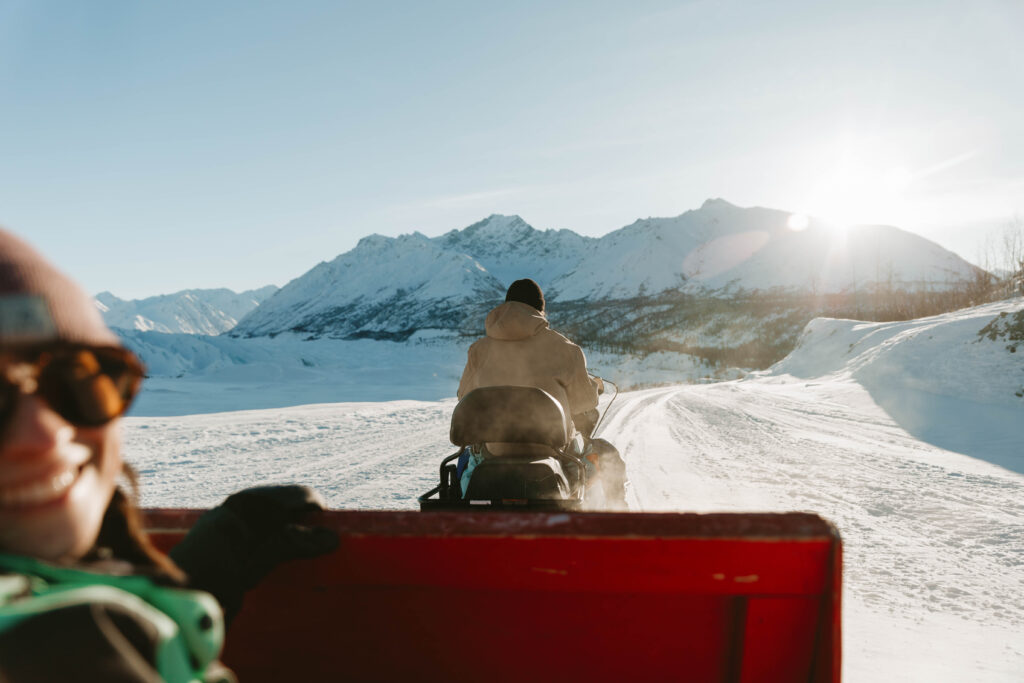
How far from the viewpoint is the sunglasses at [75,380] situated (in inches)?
32.5

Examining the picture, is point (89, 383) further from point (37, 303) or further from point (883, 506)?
point (883, 506)

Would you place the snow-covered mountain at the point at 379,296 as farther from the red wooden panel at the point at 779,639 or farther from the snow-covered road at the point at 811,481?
the red wooden panel at the point at 779,639

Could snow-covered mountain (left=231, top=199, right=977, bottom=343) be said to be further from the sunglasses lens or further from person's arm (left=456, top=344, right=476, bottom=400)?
the sunglasses lens

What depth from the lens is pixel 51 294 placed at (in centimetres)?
86

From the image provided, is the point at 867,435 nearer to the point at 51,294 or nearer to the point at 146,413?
the point at 51,294

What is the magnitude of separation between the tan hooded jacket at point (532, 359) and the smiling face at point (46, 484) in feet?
9.58

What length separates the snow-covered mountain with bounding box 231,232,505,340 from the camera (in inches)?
5022

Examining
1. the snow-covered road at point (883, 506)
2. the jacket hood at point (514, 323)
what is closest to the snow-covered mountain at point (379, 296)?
the snow-covered road at point (883, 506)

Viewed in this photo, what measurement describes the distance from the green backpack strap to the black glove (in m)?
0.39

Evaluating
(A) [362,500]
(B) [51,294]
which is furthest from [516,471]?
(A) [362,500]

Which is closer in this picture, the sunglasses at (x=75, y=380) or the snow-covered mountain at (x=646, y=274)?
the sunglasses at (x=75, y=380)

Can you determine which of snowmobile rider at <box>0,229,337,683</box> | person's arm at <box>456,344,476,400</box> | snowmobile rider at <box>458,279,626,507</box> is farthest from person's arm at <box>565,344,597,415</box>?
snowmobile rider at <box>0,229,337,683</box>

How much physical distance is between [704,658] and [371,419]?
9.32m

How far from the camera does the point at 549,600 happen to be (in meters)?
1.71
